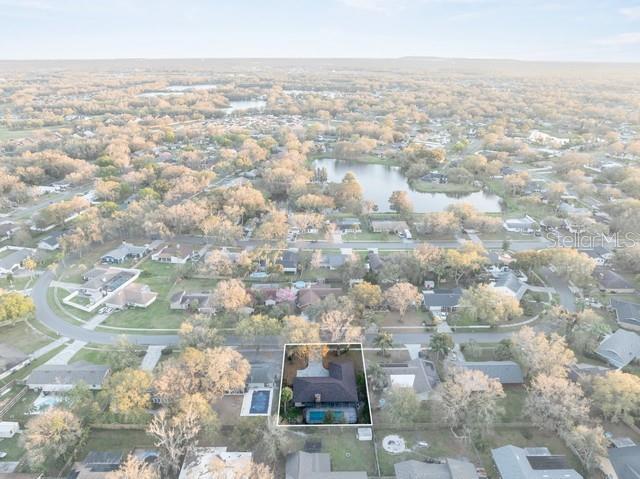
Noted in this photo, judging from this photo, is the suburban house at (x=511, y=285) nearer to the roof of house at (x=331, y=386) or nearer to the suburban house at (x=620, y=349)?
the suburban house at (x=620, y=349)

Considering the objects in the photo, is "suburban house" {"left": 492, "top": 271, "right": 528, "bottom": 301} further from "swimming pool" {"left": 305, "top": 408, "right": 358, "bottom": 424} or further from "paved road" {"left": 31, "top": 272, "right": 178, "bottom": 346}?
"paved road" {"left": 31, "top": 272, "right": 178, "bottom": 346}

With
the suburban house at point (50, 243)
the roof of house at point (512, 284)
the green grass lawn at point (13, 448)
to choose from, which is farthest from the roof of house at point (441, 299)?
the suburban house at point (50, 243)

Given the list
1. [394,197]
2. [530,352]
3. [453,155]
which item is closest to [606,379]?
[530,352]

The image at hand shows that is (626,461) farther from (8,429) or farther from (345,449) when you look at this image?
(8,429)

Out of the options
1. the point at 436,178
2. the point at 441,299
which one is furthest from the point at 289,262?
the point at 436,178

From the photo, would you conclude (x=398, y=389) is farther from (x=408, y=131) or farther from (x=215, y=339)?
(x=408, y=131)

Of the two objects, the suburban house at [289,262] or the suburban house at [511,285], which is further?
the suburban house at [289,262]

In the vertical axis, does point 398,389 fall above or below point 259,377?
above
